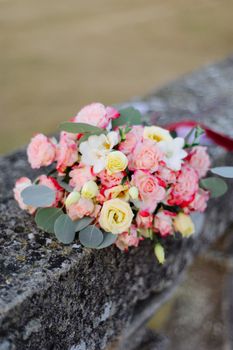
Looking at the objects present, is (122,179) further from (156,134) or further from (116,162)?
(156,134)

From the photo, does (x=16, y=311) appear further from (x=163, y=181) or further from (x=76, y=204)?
(x=163, y=181)

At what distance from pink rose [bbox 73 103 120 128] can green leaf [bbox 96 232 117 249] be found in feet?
0.83

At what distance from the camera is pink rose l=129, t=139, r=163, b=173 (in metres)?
1.13

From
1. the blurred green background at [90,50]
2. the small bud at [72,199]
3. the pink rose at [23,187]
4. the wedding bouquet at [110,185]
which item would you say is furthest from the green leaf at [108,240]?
the blurred green background at [90,50]

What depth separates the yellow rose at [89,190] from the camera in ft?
3.60

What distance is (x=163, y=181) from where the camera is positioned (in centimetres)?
116

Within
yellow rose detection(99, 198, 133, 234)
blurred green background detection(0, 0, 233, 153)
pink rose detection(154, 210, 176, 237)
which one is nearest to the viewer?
yellow rose detection(99, 198, 133, 234)

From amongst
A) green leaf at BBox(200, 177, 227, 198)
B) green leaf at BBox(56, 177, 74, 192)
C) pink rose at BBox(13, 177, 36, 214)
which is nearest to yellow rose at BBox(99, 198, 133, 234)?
green leaf at BBox(56, 177, 74, 192)

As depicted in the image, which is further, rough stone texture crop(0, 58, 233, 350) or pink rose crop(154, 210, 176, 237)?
pink rose crop(154, 210, 176, 237)

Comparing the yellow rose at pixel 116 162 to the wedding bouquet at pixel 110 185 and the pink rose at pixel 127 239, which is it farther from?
the pink rose at pixel 127 239

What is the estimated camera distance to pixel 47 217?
116cm

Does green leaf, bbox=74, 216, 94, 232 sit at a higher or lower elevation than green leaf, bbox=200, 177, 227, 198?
higher

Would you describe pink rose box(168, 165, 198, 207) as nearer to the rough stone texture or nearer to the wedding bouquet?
the wedding bouquet

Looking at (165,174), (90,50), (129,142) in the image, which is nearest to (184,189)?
(165,174)
